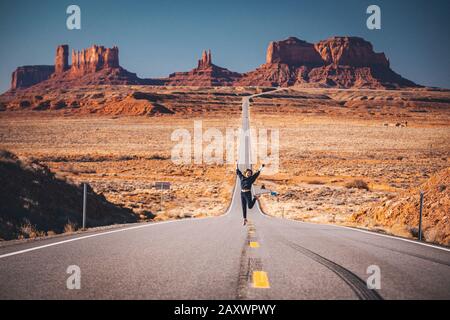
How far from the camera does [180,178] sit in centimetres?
4762

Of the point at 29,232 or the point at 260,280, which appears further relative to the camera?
the point at 29,232

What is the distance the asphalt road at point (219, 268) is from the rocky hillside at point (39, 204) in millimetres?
4695

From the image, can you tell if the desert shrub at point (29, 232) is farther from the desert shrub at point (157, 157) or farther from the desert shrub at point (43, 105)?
the desert shrub at point (43, 105)

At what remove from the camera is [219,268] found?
6.02m

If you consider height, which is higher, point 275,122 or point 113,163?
point 275,122

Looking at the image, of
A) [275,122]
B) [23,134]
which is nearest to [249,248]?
[23,134]

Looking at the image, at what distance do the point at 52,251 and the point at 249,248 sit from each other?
11.3ft

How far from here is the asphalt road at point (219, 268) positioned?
4.76m

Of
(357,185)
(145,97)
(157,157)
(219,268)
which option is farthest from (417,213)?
(145,97)

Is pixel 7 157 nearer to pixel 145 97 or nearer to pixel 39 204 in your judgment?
pixel 39 204

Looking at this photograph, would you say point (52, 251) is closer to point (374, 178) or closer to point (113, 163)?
point (374, 178)

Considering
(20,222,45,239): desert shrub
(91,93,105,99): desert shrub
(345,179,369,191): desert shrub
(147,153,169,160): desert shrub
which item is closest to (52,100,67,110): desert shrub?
(91,93,105,99): desert shrub

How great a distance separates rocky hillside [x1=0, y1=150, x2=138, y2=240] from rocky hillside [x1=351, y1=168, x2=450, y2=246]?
10.7 meters

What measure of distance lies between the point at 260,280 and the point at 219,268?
34.4 inches
